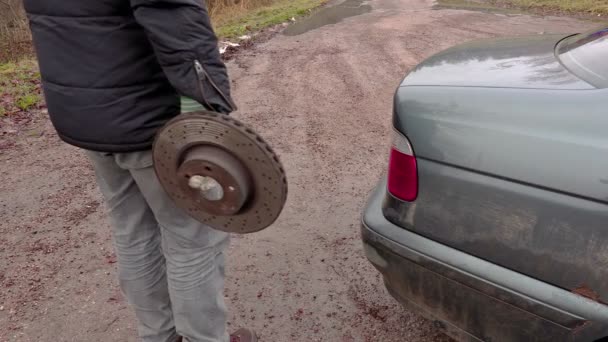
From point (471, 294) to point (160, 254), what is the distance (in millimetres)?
1258

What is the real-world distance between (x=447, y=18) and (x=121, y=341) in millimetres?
9629

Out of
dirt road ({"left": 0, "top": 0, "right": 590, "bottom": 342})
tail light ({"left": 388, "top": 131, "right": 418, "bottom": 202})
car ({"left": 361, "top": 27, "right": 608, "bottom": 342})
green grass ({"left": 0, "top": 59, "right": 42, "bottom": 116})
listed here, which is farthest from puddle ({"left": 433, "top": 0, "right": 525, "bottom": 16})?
tail light ({"left": 388, "top": 131, "right": 418, "bottom": 202})

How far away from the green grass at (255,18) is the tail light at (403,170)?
757 centimetres

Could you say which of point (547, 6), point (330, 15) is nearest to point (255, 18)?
point (330, 15)

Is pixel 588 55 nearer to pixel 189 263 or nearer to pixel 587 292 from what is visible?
pixel 587 292

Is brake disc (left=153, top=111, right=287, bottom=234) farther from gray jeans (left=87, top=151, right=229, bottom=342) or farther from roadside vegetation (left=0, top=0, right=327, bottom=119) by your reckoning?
roadside vegetation (left=0, top=0, right=327, bottom=119)

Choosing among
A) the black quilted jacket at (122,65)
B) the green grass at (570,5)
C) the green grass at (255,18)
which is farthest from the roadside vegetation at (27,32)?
the green grass at (570,5)

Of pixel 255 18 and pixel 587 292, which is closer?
pixel 587 292

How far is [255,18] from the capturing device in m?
11.7

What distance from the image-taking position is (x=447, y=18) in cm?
1043

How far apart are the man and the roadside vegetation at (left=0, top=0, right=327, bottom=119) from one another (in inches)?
168

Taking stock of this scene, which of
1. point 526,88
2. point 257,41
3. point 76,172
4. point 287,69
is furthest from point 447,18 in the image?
point 526,88

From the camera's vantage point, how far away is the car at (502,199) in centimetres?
158

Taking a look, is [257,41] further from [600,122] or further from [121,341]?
[600,122]
